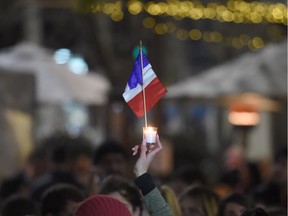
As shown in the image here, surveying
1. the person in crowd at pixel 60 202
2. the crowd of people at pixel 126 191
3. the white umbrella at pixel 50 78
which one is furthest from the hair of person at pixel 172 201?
the white umbrella at pixel 50 78

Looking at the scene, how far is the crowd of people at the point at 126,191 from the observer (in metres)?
6.23

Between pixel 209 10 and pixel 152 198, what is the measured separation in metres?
9.56

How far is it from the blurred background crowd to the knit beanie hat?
297 cm

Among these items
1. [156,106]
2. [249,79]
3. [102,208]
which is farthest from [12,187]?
[156,106]

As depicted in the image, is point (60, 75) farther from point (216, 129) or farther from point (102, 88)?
point (216, 129)

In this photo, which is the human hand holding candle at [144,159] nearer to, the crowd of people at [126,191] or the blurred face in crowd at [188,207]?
the crowd of people at [126,191]

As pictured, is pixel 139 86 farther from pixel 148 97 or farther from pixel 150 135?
pixel 150 135

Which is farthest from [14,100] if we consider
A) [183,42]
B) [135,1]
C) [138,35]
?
[183,42]

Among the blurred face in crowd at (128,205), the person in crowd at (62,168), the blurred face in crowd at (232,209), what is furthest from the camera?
the person in crowd at (62,168)

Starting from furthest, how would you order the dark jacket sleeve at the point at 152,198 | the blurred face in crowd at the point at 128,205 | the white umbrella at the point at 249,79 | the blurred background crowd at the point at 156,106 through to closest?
the white umbrella at the point at 249,79, the blurred background crowd at the point at 156,106, the blurred face in crowd at the point at 128,205, the dark jacket sleeve at the point at 152,198

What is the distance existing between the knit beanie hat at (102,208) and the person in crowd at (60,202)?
2164mm

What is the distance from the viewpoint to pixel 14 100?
635 inches

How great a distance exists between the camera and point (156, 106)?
1862 cm

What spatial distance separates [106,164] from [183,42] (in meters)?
30.1
